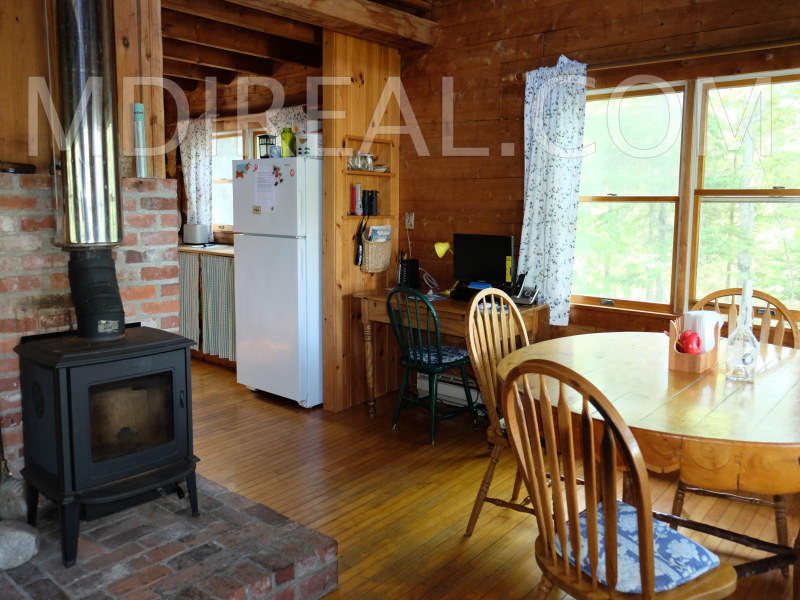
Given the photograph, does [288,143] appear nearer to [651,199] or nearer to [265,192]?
[265,192]

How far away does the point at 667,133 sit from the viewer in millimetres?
3545

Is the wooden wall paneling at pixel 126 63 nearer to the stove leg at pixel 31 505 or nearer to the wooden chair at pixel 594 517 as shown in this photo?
the stove leg at pixel 31 505

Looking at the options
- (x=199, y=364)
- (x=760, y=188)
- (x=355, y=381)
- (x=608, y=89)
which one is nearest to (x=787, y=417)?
(x=760, y=188)

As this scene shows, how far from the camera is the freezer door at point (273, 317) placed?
433cm

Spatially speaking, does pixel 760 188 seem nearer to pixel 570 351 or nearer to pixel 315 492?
pixel 570 351

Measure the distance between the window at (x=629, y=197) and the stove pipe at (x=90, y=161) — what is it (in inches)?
101

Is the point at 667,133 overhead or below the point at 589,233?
overhead

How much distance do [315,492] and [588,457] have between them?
1.89m

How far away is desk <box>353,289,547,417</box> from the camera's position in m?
3.80

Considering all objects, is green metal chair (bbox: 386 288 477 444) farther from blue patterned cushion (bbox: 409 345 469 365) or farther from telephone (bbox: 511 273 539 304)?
telephone (bbox: 511 273 539 304)

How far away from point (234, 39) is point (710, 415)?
158 inches

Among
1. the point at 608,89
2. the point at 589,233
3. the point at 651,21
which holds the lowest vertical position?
the point at 589,233

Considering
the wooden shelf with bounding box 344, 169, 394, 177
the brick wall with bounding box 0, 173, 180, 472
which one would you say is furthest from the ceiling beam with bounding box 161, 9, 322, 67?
the brick wall with bounding box 0, 173, 180, 472

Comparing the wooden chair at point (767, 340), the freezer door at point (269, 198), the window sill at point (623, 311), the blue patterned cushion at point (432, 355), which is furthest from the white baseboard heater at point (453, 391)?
the wooden chair at point (767, 340)
